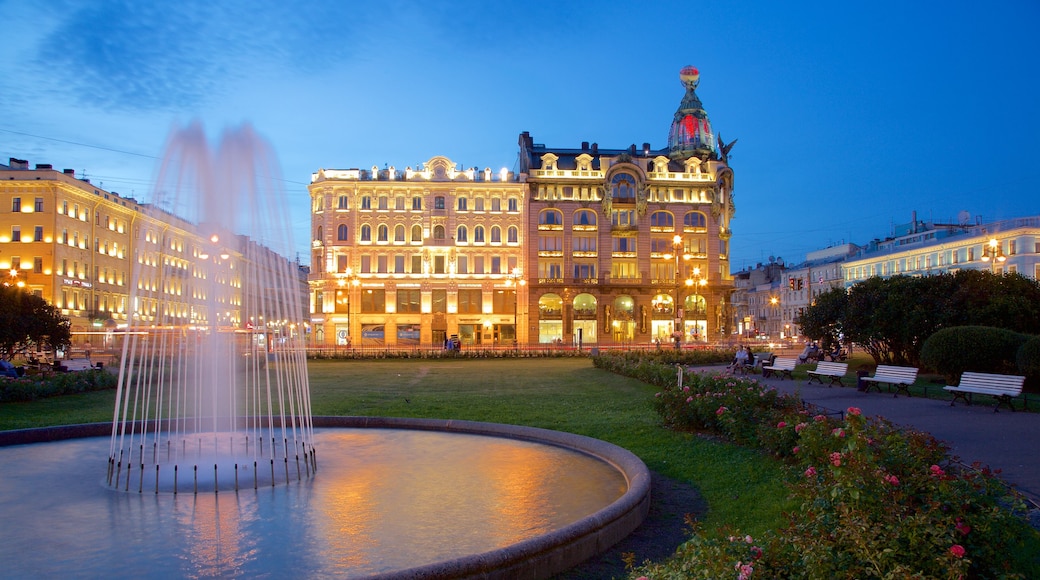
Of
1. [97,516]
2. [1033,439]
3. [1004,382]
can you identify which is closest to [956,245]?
[1004,382]

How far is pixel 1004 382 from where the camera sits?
59.0 feet

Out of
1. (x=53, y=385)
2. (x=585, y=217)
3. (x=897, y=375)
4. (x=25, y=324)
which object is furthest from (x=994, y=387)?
(x=585, y=217)

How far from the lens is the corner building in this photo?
7500cm

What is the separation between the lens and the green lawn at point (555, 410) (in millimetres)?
10203

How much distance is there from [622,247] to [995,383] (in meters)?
58.5

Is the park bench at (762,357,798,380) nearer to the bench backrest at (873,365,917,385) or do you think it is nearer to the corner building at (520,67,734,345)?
the bench backrest at (873,365,917,385)

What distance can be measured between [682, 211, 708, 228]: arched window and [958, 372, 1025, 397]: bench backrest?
5881 cm

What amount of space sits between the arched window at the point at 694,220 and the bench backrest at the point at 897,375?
5496 centimetres

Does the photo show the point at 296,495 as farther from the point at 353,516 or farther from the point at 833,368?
the point at 833,368

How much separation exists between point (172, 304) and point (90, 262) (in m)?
9.41

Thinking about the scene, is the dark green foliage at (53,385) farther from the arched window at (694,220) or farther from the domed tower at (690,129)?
the domed tower at (690,129)

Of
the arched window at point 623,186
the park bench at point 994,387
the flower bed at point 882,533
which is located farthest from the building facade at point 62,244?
the flower bed at point 882,533

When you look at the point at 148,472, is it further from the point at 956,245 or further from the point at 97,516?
the point at 956,245

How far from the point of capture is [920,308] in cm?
3014
